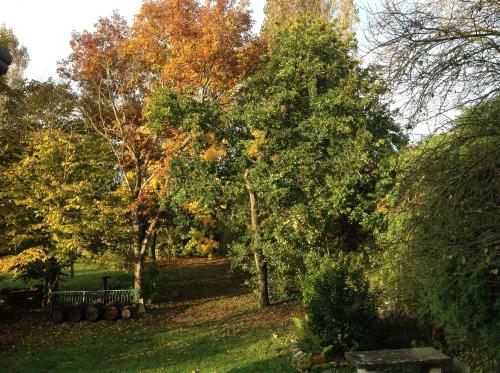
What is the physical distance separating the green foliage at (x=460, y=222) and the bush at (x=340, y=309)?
3249 millimetres

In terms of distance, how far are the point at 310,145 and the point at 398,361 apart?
9.79m

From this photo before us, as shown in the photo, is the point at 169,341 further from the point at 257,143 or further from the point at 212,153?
the point at 257,143

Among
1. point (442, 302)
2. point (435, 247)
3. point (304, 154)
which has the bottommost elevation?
point (442, 302)

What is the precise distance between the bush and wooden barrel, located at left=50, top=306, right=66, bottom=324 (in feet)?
36.4

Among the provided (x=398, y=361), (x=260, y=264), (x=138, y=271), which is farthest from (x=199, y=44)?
(x=398, y=361)

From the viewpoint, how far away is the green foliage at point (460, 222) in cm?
545

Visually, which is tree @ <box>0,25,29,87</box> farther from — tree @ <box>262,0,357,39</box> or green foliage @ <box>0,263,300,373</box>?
green foliage @ <box>0,263,300,373</box>

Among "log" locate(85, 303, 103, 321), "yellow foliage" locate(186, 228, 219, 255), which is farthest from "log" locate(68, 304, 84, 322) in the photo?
"yellow foliage" locate(186, 228, 219, 255)

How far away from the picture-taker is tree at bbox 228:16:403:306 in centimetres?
1623

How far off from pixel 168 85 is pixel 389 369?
588 inches

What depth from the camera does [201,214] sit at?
2286cm

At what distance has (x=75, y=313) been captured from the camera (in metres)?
18.1

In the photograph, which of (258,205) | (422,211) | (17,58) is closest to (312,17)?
(258,205)

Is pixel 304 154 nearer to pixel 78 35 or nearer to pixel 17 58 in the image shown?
pixel 78 35
